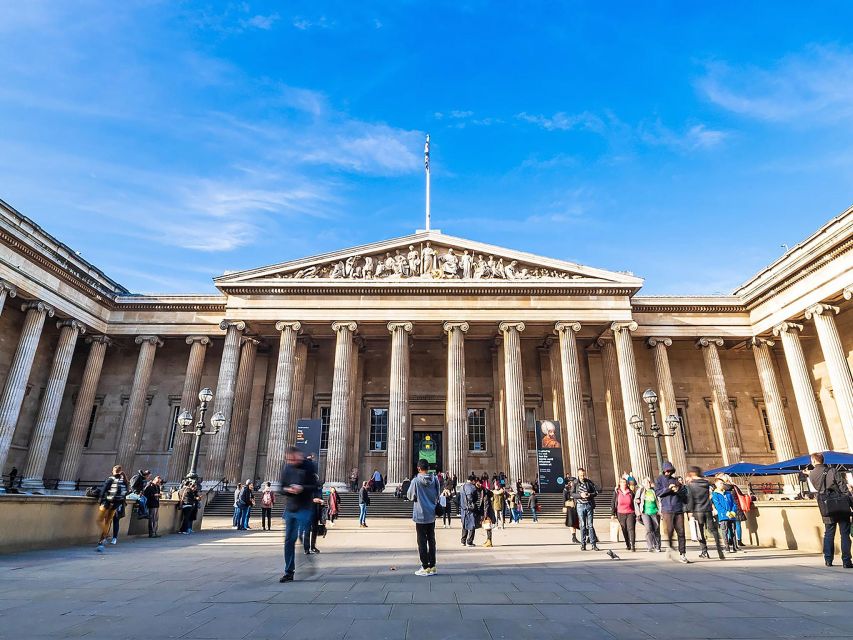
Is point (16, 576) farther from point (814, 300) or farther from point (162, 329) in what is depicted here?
point (814, 300)

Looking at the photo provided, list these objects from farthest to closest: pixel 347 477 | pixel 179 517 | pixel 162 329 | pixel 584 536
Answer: pixel 162 329
pixel 347 477
pixel 179 517
pixel 584 536

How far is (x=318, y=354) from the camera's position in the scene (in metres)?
32.7

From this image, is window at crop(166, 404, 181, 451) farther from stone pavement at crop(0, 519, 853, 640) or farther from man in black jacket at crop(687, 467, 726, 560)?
man in black jacket at crop(687, 467, 726, 560)

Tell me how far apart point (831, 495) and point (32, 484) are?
104ft

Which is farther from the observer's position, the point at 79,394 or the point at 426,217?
the point at 426,217

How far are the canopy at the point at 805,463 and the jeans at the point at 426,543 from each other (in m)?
17.1

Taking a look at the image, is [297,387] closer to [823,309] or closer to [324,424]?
[324,424]

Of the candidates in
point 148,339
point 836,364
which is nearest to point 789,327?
point 836,364

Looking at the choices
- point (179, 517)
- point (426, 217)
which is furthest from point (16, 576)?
point (426, 217)

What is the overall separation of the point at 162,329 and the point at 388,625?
30431 mm

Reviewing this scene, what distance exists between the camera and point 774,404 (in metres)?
28.6

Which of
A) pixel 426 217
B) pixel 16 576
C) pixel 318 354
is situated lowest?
pixel 16 576

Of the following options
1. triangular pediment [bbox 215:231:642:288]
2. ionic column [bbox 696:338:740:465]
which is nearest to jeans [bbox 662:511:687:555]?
triangular pediment [bbox 215:231:642:288]

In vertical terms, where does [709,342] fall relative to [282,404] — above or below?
above
